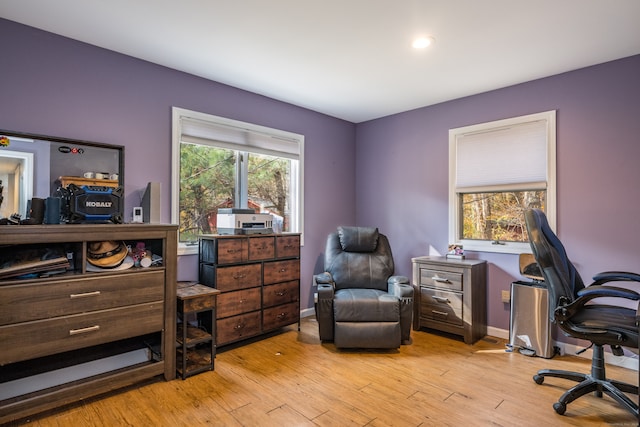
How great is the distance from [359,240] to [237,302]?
139cm

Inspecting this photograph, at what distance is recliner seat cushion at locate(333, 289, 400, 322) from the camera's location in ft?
9.82

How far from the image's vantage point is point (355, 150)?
4785 millimetres

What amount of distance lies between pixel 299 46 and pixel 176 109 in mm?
1229

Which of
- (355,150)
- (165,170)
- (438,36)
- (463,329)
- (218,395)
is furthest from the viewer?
(355,150)

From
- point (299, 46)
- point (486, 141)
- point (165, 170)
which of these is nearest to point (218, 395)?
point (165, 170)

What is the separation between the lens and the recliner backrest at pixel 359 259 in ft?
11.7

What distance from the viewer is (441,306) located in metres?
3.42

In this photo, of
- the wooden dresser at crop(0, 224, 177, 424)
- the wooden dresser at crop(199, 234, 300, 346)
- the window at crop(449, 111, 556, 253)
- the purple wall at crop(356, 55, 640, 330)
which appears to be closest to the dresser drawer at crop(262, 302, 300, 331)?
the wooden dresser at crop(199, 234, 300, 346)

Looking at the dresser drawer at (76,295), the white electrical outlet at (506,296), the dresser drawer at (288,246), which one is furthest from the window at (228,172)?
the white electrical outlet at (506,296)

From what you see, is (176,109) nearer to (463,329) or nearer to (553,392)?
(463,329)

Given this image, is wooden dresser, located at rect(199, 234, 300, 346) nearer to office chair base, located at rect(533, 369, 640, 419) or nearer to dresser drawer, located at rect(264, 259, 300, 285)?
dresser drawer, located at rect(264, 259, 300, 285)

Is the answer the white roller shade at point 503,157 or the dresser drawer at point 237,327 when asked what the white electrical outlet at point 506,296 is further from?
the dresser drawer at point 237,327

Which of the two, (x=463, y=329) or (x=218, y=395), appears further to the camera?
(x=463, y=329)

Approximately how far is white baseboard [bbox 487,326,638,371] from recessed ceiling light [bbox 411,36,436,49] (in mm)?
2746
